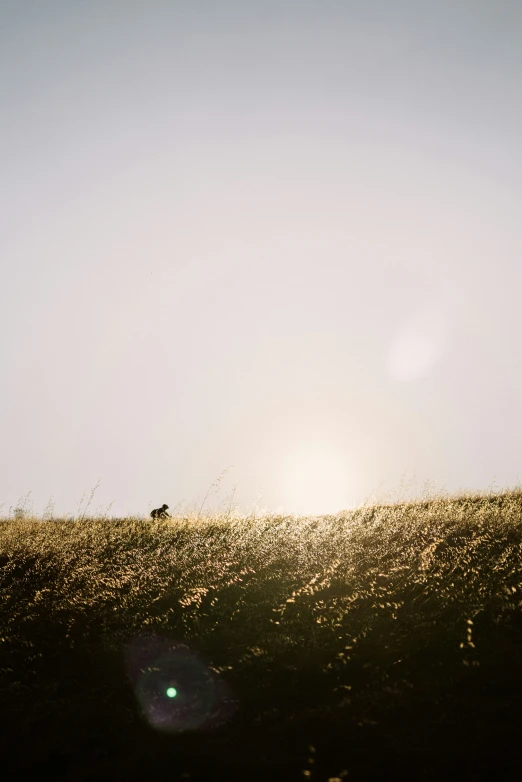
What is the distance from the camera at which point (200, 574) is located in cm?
840

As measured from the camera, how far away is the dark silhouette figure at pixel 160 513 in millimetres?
14384

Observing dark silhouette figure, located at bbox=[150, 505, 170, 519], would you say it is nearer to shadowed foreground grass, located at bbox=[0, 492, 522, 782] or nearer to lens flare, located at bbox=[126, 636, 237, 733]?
shadowed foreground grass, located at bbox=[0, 492, 522, 782]

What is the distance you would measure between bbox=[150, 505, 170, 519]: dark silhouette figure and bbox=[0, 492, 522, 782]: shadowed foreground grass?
443 cm

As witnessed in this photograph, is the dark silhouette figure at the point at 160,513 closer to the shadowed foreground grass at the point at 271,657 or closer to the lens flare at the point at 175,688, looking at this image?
the shadowed foreground grass at the point at 271,657

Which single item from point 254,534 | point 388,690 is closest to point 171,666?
point 388,690

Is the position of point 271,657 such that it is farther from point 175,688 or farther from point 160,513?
point 160,513

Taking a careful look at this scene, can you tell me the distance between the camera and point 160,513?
14.7m

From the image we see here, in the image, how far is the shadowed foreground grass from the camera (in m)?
4.46

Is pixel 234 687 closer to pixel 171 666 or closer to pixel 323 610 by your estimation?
pixel 171 666

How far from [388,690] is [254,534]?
5.54m

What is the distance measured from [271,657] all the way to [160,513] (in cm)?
920

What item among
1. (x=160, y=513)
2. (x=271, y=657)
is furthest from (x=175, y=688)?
(x=160, y=513)

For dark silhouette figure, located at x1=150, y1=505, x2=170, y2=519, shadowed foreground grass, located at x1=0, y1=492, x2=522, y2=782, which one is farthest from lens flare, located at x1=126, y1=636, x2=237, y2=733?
dark silhouette figure, located at x1=150, y1=505, x2=170, y2=519

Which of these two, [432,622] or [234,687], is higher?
[432,622]
